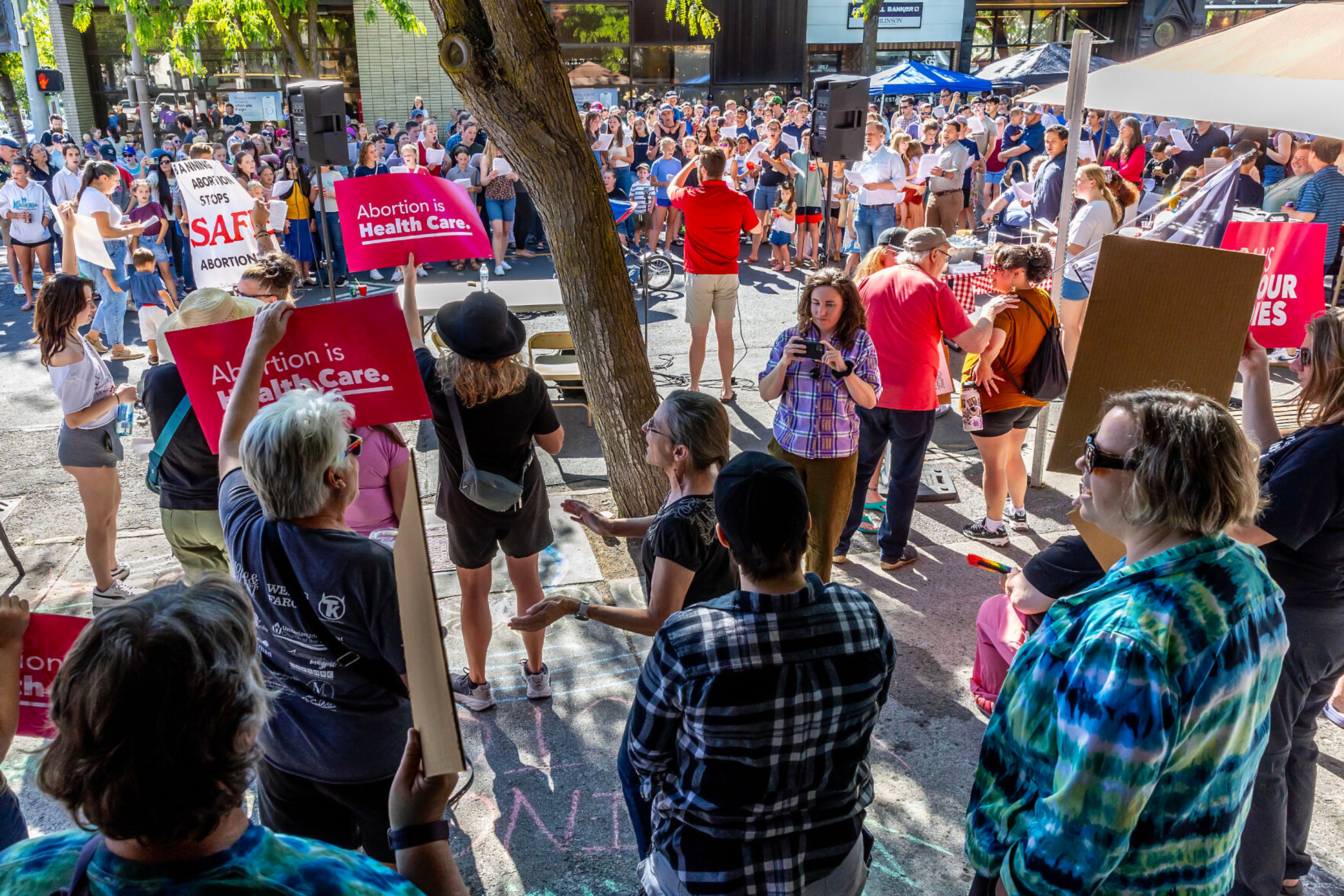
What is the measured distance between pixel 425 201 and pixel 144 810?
13.7 ft

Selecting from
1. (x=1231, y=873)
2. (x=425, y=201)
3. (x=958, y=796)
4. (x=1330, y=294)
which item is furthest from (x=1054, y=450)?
(x=1330, y=294)

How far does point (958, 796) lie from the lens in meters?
3.59

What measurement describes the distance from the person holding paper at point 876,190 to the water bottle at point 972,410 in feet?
20.2

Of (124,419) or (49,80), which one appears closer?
(124,419)

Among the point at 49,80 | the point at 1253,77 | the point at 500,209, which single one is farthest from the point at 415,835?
the point at 49,80

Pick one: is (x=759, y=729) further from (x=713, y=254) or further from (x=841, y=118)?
(x=841, y=118)

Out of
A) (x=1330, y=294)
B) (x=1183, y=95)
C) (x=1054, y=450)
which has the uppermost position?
(x=1183, y=95)

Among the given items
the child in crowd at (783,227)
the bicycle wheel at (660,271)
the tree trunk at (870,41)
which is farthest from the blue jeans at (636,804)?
the tree trunk at (870,41)

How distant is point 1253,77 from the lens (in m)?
4.59

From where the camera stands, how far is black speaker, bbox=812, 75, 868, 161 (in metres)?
8.32

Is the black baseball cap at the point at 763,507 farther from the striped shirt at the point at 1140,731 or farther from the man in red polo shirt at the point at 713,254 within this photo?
the man in red polo shirt at the point at 713,254

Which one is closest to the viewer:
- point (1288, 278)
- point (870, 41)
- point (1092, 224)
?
point (1288, 278)

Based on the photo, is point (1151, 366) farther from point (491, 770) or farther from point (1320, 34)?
point (491, 770)

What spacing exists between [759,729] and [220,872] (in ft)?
3.23
